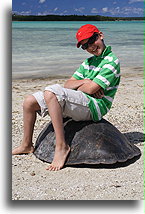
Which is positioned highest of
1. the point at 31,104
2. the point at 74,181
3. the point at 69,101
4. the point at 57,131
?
the point at 69,101

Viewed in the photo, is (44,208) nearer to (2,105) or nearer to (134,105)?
(2,105)

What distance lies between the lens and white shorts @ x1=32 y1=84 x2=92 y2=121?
4703 millimetres

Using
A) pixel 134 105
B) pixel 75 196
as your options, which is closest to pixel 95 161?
pixel 75 196

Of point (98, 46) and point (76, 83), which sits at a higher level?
point (98, 46)

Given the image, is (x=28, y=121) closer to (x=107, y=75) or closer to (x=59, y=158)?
(x=59, y=158)

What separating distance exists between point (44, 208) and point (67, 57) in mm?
14125

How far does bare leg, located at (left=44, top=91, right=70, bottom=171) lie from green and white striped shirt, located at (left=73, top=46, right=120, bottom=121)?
1.37 ft

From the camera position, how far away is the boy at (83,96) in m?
4.73

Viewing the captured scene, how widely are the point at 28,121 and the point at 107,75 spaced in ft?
3.75

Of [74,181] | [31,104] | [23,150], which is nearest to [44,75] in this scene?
[23,150]

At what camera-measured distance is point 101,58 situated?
4992mm

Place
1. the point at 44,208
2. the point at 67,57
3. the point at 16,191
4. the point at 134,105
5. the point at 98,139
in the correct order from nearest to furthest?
the point at 44,208 < the point at 16,191 < the point at 98,139 < the point at 134,105 < the point at 67,57

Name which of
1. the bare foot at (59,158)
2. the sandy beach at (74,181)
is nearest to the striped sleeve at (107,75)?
the bare foot at (59,158)

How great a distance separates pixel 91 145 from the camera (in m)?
4.85
